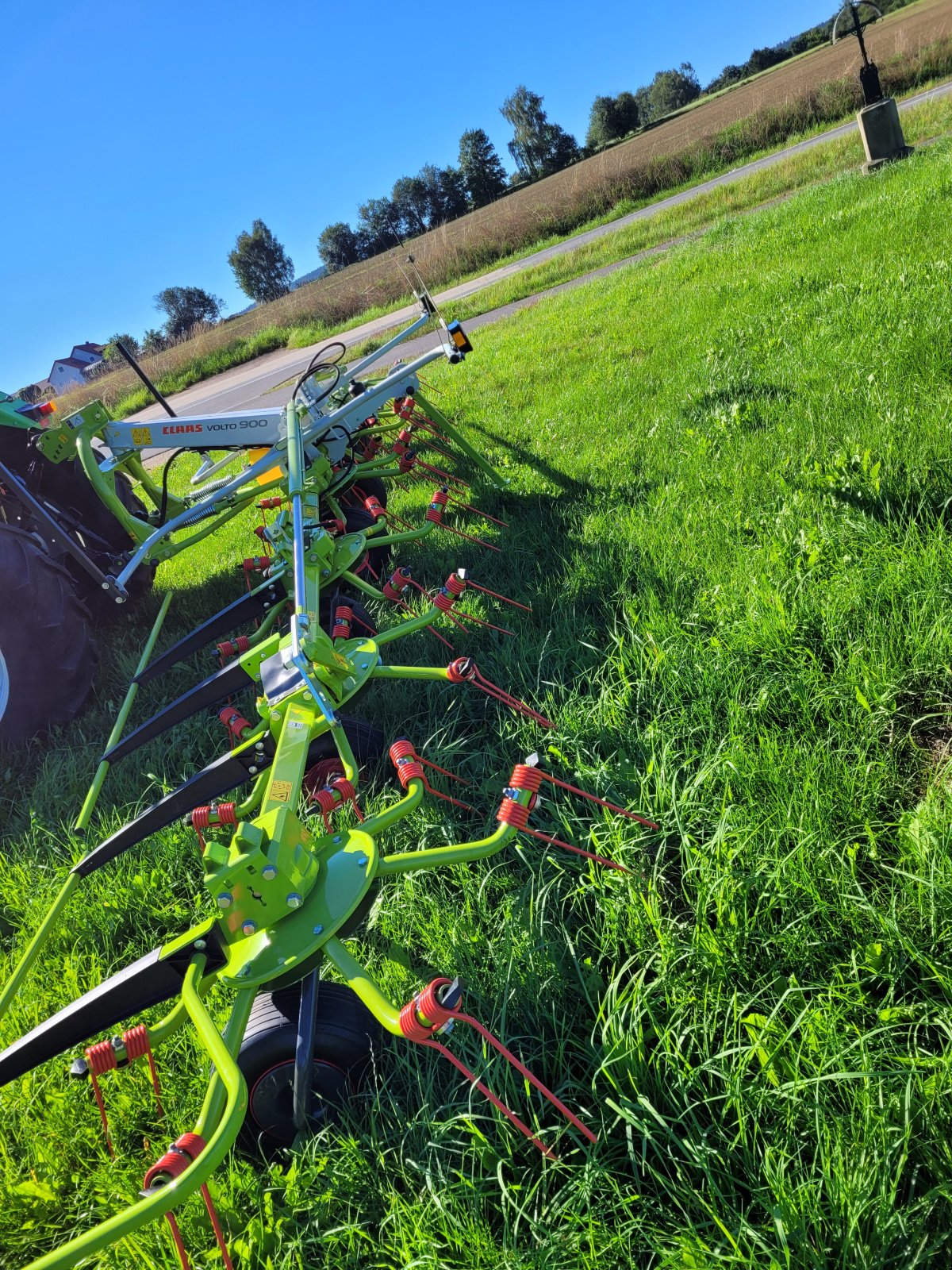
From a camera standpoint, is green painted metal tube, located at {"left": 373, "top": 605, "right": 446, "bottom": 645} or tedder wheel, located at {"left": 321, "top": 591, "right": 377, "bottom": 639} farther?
tedder wheel, located at {"left": 321, "top": 591, "right": 377, "bottom": 639}

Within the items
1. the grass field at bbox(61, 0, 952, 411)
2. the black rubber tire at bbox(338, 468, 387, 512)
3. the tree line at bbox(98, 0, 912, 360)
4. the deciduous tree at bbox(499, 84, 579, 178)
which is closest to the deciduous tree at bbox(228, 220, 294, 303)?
A: the tree line at bbox(98, 0, 912, 360)

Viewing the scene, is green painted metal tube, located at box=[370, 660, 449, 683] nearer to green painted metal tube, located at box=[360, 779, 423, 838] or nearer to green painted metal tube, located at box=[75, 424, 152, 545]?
green painted metal tube, located at box=[360, 779, 423, 838]

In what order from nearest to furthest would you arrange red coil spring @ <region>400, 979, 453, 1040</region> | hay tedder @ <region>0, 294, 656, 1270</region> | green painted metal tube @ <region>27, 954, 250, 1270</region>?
green painted metal tube @ <region>27, 954, 250, 1270</region> → red coil spring @ <region>400, 979, 453, 1040</region> → hay tedder @ <region>0, 294, 656, 1270</region>

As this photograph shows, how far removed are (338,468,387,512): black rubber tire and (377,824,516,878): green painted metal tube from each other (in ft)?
11.0

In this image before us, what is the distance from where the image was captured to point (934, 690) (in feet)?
6.64

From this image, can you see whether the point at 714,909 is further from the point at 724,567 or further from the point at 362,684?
the point at 724,567

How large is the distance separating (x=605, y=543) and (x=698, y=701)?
1279 millimetres

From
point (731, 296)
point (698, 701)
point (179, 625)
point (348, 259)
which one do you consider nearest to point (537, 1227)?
point (698, 701)

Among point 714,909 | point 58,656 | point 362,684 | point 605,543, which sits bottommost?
point 714,909

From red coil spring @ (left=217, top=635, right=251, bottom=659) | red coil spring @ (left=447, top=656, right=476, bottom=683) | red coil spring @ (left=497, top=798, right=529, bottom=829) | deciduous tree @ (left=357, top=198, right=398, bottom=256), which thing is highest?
deciduous tree @ (left=357, top=198, right=398, bottom=256)

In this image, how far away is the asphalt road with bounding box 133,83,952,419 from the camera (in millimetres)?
15221

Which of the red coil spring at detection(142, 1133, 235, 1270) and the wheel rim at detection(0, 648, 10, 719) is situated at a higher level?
the wheel rim at detection(0, 648, 10, 719)

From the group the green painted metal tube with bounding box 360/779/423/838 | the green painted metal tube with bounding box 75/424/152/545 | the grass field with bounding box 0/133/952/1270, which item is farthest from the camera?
the green painted metal tube with bounding box 75/424/152/545

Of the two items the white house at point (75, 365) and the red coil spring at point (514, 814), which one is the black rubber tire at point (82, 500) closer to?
the white house at point (75, 365)
